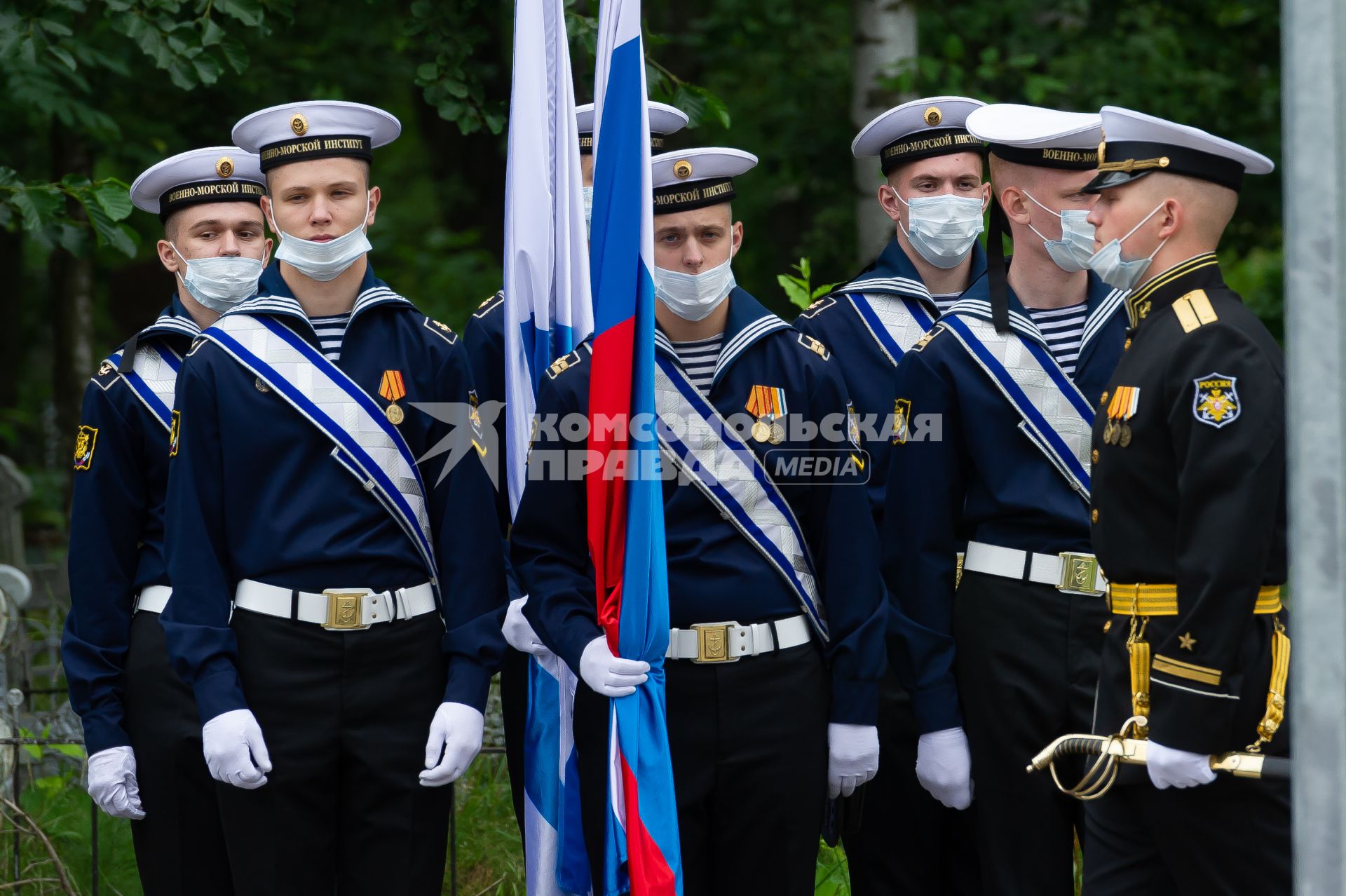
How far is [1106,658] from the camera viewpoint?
11.5 feet

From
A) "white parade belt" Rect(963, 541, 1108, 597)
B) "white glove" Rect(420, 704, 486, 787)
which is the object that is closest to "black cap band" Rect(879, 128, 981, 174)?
"white parade belt" Rect(963, 541, 1108, 597)

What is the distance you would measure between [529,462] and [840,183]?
7031 mm

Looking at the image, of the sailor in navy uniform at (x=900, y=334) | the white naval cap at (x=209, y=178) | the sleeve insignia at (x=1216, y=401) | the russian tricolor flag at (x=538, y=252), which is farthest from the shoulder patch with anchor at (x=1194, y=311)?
the white naval cap at (x=209, y=178)

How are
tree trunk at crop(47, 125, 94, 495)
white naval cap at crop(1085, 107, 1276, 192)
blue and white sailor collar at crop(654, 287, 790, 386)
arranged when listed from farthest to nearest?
tree trunk at crop(47, 125, 94, 495)
blue and white sailor collar at crop(654, 287, 790, 386)
white naval cap at crop(1085, 107, 1276, 192)

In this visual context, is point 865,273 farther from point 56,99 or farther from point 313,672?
point 56,99

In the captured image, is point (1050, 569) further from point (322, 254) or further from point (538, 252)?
point (322, 254)

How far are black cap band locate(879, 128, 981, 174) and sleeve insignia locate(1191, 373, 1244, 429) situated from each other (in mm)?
1872

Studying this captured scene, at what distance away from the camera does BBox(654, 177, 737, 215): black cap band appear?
4.05 metres

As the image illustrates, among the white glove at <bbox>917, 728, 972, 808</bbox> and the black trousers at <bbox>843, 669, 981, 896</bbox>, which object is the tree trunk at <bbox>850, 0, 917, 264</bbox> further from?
the white glove at <bbox>917, 728, 972, 808</bbox>

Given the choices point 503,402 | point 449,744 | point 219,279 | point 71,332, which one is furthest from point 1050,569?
point 71,332

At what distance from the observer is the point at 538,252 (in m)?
4.43

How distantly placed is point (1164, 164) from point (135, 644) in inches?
106

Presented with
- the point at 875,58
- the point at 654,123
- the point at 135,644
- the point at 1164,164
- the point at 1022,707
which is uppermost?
the point at 875,58

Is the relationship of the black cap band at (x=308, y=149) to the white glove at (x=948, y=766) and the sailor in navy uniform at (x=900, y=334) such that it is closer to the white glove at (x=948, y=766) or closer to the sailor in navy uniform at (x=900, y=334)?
the sailor in navy uniform at (x=900, y=334)
